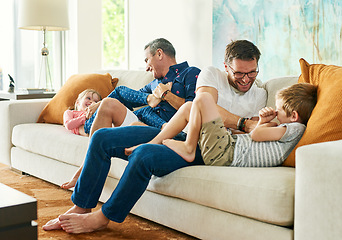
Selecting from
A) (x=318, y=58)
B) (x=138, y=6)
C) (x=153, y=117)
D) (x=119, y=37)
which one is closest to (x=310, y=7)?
(x=318, y=58)

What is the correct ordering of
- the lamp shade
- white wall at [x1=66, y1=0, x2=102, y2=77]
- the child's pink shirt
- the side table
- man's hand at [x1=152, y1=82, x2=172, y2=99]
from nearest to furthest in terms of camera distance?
1. man's hand at [x1=152, y1=82, x2=172, y2=99]
2. the child's pink shirt
3. the side table
4. the lamp shade
5. white wall at [x1=66, y1=0, x2=102, y2=77]

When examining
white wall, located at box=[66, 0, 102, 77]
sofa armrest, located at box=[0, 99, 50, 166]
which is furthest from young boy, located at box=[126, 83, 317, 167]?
white wall, located at box=[66, 0, 102, 77]

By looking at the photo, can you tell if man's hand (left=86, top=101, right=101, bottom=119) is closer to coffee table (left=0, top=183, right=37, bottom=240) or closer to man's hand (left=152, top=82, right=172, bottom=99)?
man's hand (left=152, top=82, right=172, bottom=99)

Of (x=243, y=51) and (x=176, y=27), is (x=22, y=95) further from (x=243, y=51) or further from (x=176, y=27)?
(x=243, y=51)

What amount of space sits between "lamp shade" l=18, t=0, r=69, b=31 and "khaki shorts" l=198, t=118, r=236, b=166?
9.46 feet

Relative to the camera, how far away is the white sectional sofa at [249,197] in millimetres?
1515

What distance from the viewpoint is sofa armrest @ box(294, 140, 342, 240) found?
148 centimetres

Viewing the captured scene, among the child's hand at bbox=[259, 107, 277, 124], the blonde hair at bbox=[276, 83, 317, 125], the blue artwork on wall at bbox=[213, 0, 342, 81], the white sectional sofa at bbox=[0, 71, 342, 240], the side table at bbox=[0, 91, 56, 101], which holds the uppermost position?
the blue artwork on wall at bbox=[213, 0, 342, 81]

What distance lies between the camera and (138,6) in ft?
18.2

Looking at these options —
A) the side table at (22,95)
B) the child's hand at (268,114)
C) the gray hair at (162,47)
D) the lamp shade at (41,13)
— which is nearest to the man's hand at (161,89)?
the gray hair at (162,47)

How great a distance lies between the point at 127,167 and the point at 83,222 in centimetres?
35

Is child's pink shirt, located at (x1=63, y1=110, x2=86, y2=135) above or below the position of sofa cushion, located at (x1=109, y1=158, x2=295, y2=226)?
above

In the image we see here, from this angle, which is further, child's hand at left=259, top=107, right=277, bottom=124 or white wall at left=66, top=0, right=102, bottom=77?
white wall at left=66, top=0, right=102, bottom=77

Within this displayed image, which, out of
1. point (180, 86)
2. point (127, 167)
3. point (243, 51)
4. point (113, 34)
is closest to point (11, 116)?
point (180, 86)
